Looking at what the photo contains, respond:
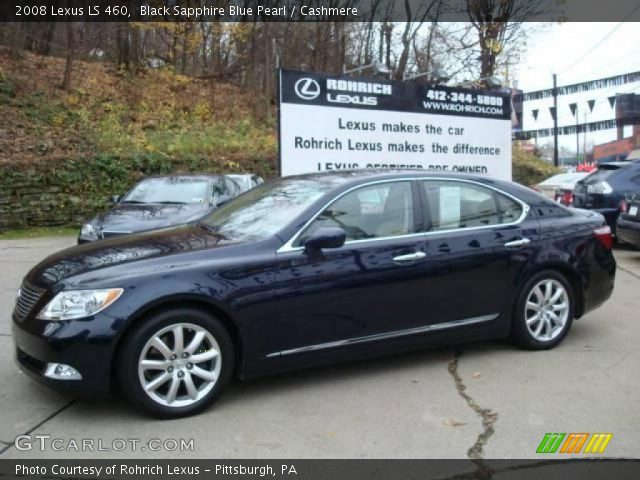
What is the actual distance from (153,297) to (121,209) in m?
5.30

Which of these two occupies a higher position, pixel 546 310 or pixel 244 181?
pixel 244 181

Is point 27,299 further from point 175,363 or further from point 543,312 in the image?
point 543,312

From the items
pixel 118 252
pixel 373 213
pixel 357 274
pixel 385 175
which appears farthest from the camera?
pixel 385 175

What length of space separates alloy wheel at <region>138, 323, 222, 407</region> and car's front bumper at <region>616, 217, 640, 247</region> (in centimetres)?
764

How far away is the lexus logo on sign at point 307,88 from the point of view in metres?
9.69

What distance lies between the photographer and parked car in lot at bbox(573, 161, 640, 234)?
10.4 meters

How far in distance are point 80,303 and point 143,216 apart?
4.60m

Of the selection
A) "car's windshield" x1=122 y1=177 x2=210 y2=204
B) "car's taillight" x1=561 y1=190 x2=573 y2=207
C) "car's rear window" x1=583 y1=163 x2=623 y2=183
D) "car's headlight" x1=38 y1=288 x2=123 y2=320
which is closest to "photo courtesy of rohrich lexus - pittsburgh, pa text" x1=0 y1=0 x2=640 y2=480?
"car's headlight" x1=38 y1=288 x2=123 y2=320

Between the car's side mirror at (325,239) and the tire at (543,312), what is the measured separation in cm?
175

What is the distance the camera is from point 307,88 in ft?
32.1

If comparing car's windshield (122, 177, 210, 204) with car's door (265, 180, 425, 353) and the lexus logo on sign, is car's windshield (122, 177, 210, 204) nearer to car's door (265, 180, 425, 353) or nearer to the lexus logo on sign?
the lexus logo on sign

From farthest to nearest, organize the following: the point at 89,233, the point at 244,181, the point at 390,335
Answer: the point at 244,181
the point at 89,233
the point at 390,335

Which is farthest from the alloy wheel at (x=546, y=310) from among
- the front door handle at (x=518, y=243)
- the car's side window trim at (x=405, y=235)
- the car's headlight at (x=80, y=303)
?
the car's headlight at (x=80, y=303)

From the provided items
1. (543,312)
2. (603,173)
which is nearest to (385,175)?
(543,312)
